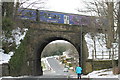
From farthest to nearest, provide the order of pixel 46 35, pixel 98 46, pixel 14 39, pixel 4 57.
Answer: pixel 98 46
pixel 46 35
pixel 14 39
pixel 4 57

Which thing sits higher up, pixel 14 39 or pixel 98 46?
pixel 14 39

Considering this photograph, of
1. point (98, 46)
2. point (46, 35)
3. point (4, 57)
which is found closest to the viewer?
point (4, 57)

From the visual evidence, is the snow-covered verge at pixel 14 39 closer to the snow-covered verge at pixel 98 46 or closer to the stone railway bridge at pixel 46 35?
the stone railway bridge at pixel 46 35

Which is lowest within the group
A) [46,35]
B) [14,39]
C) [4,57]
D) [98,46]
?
[4,57]

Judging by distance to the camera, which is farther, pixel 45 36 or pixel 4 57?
pixel 45 36

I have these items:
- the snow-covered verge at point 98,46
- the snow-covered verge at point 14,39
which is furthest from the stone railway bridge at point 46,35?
the snow-covered verge at point 14,39

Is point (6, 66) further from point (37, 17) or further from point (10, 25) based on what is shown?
point (37, 17)

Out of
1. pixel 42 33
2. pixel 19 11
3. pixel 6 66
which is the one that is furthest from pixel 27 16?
pixel 6 66

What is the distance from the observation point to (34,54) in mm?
24984

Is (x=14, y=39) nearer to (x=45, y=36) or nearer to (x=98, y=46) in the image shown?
(x=45, y=36)

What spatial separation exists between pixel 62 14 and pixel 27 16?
4.05 meters

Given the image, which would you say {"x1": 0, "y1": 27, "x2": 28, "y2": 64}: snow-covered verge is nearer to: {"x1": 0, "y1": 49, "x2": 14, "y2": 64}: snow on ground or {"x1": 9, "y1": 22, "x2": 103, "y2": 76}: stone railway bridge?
{"x1": 0, "y1": 49, "x2": 14, "y2": 64}: snow on ground

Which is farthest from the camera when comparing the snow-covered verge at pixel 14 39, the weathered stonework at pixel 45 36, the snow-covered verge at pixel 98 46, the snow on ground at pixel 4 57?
the weathered stonework at pixel 45 36

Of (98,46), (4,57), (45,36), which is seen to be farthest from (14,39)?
(98,46)
